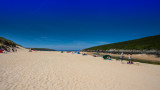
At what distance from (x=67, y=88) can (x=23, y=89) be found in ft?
9.31

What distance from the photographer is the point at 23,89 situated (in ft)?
15.3

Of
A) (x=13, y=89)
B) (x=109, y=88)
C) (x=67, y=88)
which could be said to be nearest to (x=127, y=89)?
(x=109, y=88)

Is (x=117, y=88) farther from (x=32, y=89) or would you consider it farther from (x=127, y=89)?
(x=32, y=89)

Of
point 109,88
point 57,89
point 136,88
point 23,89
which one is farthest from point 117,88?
point 23,89

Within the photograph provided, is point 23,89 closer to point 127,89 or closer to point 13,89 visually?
point 13,89

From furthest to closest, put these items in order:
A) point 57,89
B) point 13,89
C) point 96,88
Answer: point 96,88
point 57,89
point 13,89

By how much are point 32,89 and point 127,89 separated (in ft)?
22.2

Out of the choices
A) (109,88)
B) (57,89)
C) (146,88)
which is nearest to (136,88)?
(146,88)

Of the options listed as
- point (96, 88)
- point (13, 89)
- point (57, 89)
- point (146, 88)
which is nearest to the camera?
point (13, 89)

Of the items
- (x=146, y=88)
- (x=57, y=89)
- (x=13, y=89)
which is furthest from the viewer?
(x=146, y=88)

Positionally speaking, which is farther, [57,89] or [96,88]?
[96,88]

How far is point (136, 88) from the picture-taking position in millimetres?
5617

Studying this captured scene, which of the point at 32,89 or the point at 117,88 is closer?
the point at 32,89

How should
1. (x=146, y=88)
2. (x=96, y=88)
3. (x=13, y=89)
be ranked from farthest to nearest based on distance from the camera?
(x=146, y=88) → (x=96, y=88) → (x=13, y=89)
